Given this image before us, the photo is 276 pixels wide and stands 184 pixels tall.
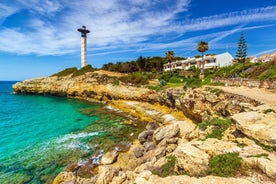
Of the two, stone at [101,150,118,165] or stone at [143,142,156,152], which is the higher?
stone at [143,142,156,152]

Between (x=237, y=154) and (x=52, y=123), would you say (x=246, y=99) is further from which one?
(x=52, y=123)

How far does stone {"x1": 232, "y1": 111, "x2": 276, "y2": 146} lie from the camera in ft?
27.6

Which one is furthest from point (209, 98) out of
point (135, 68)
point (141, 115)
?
point (135, 68)

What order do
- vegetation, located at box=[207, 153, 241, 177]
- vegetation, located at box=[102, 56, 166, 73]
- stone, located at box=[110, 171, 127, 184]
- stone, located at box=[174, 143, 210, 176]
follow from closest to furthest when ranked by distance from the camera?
vegetation, located at box=[207, 153, 241, 177] → stone, located at box=[174, 143, 210, 176] → stone, located at box=[110, 171, 127, 184] → vegetation, located at box=[102, 56, 166, 73]

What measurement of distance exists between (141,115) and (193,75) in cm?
2371

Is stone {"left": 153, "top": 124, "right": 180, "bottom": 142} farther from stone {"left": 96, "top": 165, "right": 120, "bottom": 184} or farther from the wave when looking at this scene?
the wave

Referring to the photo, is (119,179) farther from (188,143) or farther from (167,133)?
(167,133)

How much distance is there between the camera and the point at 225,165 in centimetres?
711

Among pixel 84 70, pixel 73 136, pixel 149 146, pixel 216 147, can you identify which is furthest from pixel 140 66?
pixel 216 147

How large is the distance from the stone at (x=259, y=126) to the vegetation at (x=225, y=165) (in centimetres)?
208

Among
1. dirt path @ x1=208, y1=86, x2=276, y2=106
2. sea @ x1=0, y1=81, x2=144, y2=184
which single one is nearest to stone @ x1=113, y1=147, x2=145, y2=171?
sea @ x1=0, y1=81, x2=144, y2=184

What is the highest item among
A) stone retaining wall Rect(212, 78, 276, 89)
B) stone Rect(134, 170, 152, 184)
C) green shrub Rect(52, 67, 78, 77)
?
green shrub Rect(52, 67, 78, 77)

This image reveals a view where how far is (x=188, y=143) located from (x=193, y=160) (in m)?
1.67

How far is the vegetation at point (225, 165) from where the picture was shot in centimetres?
686
